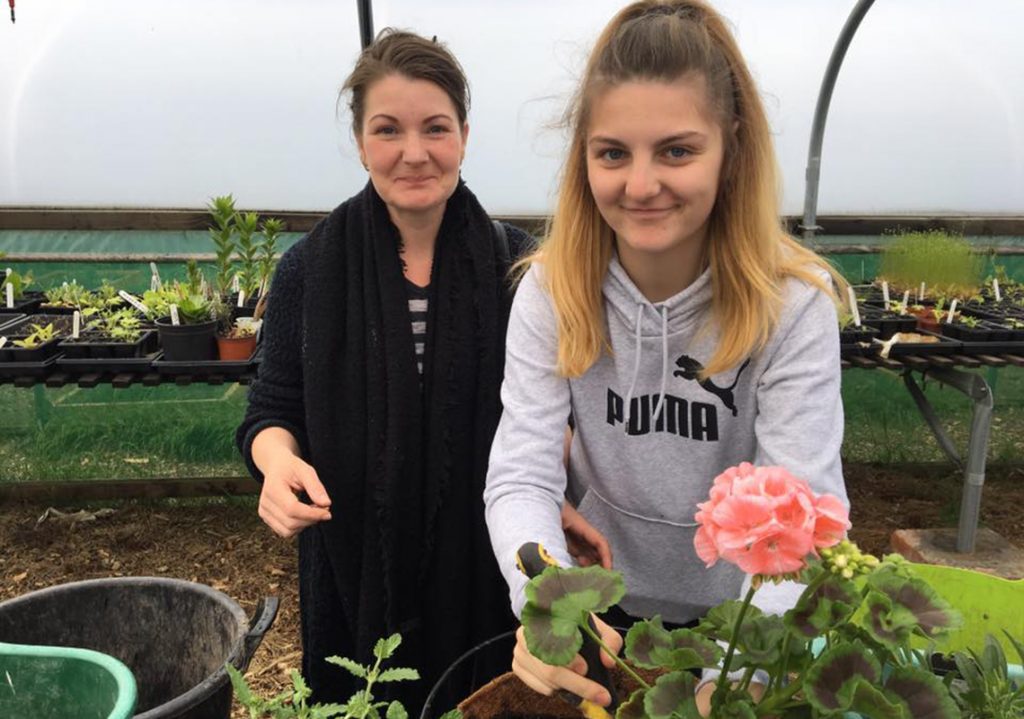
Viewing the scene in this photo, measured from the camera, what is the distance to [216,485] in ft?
9.75

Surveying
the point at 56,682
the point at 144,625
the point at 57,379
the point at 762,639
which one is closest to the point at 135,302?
the point at 57,379

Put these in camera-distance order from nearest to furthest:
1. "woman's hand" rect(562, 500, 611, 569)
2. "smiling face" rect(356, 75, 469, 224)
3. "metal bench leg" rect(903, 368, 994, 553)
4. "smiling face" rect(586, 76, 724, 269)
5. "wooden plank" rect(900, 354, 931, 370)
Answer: "smiling face" rect(586, 76, 724, 269) → "woman's hand" rect(562, 500, 611, 569) → "smiling face" rect(356, 75, 469, 224) → "metal bench leg" rect(903, 368, 994, 553) → "wooden plank" rect(900, 354, 931, 370)

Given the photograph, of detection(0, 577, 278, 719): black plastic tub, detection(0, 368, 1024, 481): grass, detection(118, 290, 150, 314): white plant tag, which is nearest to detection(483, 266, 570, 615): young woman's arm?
detection(0, 577, 278, 719): black plastic tub

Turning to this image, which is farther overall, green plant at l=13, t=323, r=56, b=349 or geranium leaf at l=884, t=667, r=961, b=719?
green plant at l=13, t=323, r=56, b=349

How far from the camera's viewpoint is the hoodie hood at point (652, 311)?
100cm

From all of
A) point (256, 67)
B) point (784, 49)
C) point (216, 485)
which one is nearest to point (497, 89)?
point (256, 67)

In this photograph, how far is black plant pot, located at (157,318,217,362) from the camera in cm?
229

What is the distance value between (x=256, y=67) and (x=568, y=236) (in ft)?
8.40

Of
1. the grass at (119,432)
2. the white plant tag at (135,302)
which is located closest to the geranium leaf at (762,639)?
the white plant tag at (135,302)

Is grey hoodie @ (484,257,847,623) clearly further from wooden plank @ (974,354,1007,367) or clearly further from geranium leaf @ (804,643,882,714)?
wooden plank @ (974,354,1007,367)

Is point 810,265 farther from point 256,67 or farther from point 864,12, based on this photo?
point 256,67

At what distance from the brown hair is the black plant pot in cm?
118

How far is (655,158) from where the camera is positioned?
858mm

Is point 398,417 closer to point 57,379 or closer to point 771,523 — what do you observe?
point 771,523
